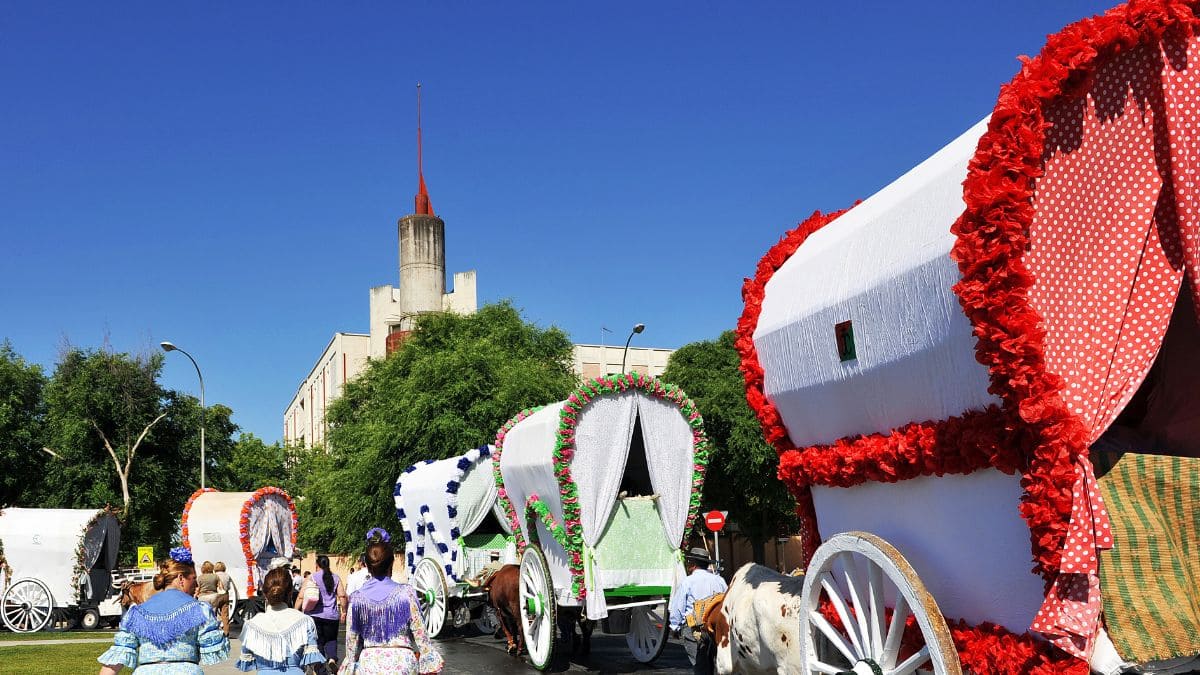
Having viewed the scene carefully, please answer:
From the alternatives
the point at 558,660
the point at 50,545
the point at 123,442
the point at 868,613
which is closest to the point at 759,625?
the point at 868,613

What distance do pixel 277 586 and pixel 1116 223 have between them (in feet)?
17.0

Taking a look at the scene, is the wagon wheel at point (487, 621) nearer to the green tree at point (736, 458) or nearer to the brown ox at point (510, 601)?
the brown ox at point (510, 601)

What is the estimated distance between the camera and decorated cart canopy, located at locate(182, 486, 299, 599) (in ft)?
77.7

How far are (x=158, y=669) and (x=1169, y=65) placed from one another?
6.11 meters

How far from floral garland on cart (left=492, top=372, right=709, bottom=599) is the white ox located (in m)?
3.99

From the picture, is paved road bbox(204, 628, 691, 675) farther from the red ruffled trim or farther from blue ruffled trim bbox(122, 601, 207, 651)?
the red ruffled trim

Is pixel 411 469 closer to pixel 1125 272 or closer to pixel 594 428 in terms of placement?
pixel 594 428

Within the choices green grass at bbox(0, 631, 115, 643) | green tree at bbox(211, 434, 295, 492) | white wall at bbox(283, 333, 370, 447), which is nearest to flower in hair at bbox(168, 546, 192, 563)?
green grass at bbox(0, 631, 115, 643)

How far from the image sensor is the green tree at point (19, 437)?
3744 cm

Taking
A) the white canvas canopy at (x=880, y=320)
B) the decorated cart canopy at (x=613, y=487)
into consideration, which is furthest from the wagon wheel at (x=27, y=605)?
the white canvas canopy at (x=880, y=320)

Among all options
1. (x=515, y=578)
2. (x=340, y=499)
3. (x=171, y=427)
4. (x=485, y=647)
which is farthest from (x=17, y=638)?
(x=171, y=427)

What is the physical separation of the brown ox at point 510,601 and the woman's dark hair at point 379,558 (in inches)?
266

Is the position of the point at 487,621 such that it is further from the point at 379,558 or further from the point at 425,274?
the point at 425,274

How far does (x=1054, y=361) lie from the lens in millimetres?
4711
